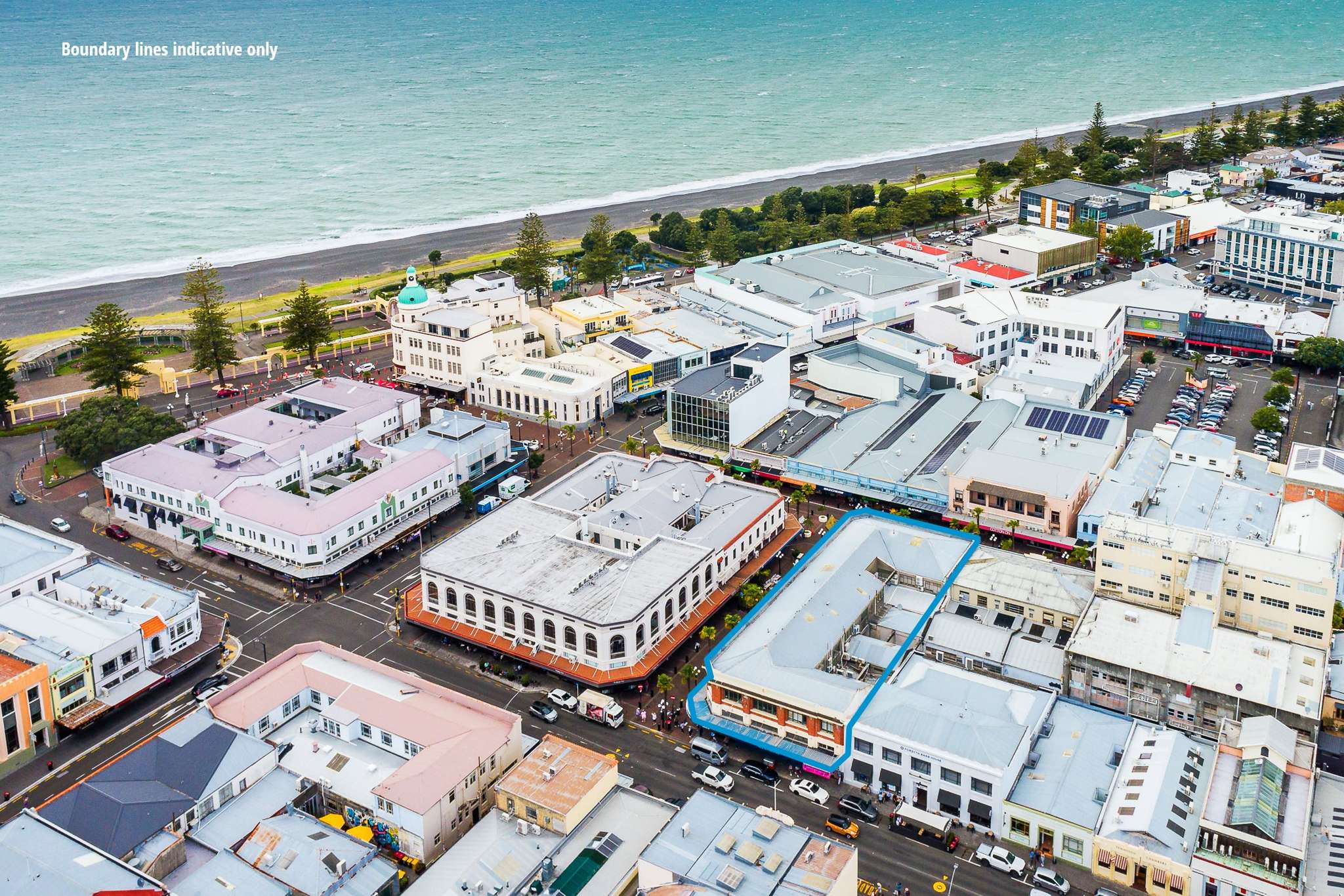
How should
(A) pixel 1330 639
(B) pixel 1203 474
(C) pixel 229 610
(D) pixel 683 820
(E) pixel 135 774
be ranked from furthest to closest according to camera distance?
(B) pixel 1203 474, (C) pixel 229 610, (A) pixel 1330 639, (E) pixel 135 774, (D) pixel 683 820

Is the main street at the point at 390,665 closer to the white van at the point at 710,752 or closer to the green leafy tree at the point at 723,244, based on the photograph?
the white van at the point at 710,752

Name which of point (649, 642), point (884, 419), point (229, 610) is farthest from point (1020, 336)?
point (229, 610)

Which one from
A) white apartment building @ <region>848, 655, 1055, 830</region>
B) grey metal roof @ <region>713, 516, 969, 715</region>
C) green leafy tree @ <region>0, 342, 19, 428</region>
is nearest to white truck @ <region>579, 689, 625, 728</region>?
grey metal roof @ <region>713, 516, 969, 715</region>

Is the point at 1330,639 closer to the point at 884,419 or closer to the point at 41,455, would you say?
the point at 884,419

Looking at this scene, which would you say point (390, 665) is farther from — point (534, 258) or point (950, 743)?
point (534, 258)

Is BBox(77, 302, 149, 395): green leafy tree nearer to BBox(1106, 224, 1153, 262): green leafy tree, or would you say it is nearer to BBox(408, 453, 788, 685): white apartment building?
BBox(408, 453, 788, 685): white apartment building
